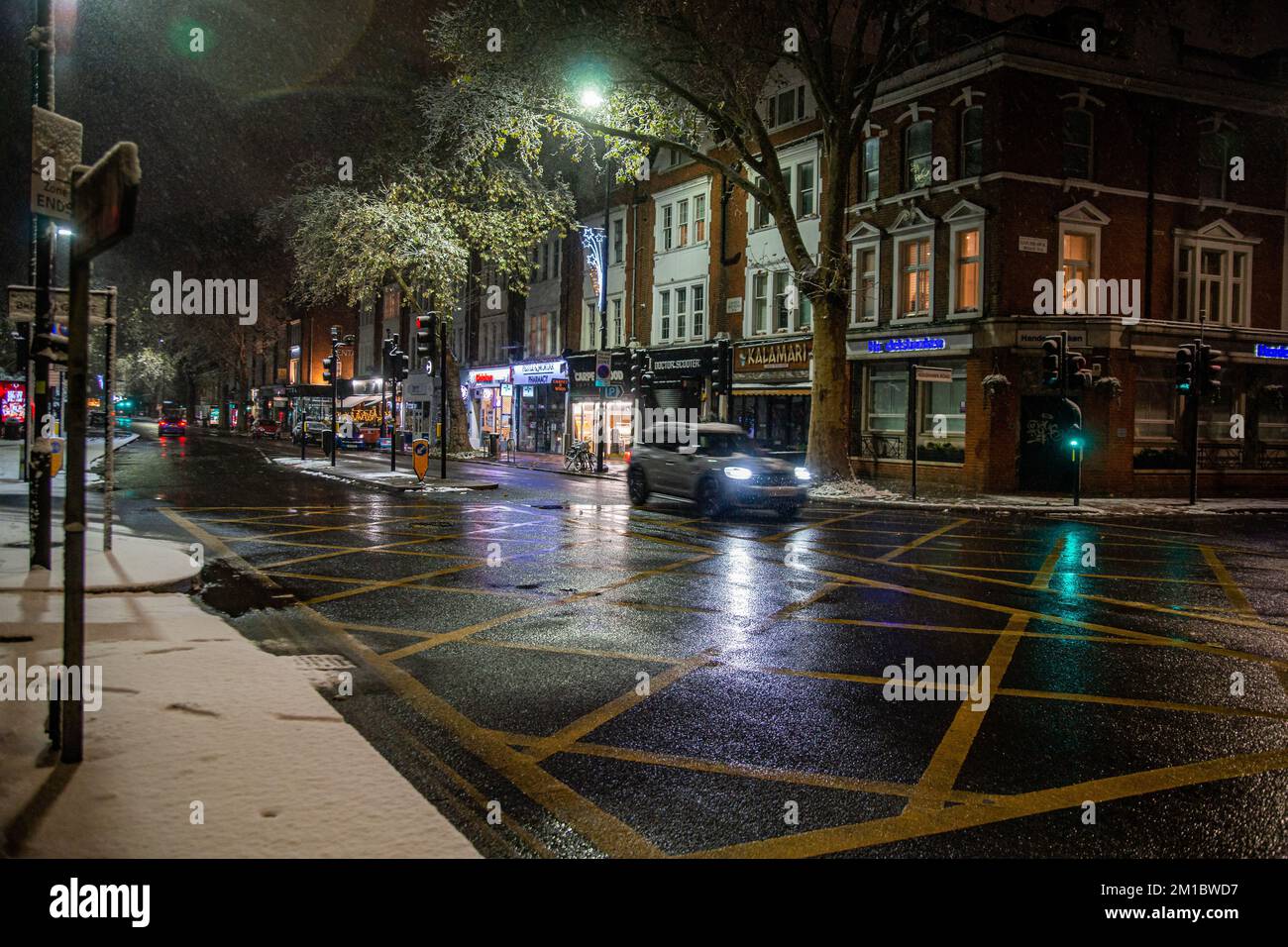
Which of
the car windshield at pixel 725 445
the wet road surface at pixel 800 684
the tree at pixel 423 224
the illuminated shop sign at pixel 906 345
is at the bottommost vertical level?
the wet road surface at pixel 800 684

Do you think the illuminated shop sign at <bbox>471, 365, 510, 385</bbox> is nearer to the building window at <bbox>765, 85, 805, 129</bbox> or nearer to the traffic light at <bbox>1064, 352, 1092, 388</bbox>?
the building window at <bbox>765, 85, 805, 129</bbox>

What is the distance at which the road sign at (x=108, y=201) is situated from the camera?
150 inches

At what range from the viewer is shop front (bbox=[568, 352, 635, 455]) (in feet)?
136

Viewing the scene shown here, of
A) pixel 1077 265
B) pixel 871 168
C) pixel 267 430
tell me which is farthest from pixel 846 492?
pixel 267 430

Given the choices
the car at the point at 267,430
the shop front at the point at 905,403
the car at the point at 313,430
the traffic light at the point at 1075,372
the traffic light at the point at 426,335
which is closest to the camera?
the traffic light at the point at 1075,372

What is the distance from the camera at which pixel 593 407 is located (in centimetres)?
4369

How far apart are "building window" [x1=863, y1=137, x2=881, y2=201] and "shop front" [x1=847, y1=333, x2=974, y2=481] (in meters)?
4.68

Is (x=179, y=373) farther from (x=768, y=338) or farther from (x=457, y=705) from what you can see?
(x=457, y=705)

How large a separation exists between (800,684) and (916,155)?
83.6 feet

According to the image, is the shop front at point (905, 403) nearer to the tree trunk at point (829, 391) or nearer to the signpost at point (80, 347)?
the tree trunk at point (829, 391)

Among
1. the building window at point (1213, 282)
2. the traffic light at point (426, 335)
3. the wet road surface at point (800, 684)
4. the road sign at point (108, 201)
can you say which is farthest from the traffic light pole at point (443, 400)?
the building window at point (1213, 282)

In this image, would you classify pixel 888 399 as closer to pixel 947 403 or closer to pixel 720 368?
pixel 947 403

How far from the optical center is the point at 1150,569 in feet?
38.9

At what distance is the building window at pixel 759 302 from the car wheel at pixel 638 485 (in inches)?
594
